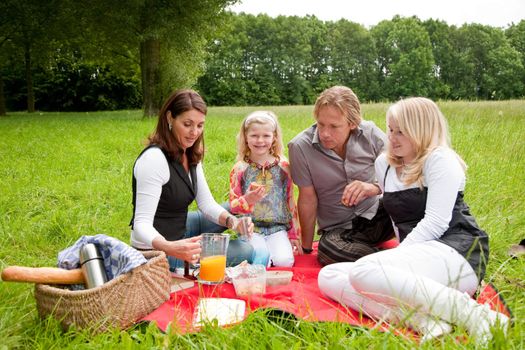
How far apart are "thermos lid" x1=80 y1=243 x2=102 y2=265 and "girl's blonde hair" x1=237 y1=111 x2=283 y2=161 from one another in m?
1.70

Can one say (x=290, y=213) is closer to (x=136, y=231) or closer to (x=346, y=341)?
(x=136, y=231)

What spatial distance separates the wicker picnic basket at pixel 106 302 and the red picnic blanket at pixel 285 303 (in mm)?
113

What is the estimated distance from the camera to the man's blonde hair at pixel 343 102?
361 centimetres

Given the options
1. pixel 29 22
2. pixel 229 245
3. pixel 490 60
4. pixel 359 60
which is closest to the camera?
pixel 229 245

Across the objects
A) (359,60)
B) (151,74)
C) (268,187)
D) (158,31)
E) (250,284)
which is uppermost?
(359,60)

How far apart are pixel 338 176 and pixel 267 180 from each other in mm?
568

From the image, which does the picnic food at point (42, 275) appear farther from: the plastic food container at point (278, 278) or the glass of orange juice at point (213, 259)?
the plastic food container at point (278, 278)

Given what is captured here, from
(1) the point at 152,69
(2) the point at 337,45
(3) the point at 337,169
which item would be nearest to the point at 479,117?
(3) the point at 337,169

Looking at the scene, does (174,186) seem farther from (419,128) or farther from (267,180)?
(419,128)

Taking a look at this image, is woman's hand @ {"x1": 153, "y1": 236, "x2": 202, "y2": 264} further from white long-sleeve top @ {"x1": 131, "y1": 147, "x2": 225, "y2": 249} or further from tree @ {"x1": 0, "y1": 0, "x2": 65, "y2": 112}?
tree @ {"x1": 0, "y1": 0, "x2": 65, "y2": 112}

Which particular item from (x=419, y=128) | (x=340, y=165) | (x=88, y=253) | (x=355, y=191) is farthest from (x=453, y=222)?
(x=88, y=253)

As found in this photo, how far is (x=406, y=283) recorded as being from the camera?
246cm

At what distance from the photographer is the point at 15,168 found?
6918mm

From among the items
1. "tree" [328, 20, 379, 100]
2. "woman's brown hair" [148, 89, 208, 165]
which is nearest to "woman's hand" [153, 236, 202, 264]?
"woman's brown hair" [148, 89, 208, 165]
